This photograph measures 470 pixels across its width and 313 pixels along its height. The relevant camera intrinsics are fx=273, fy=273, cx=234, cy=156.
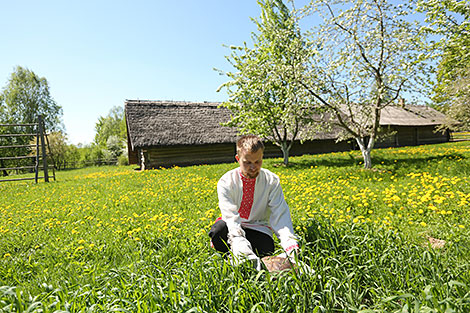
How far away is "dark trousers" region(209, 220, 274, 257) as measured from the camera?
8.72 ft

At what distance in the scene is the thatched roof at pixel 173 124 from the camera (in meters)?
16.9

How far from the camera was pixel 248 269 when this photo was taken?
2127 millimetres

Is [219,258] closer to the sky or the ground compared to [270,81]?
closer to the ground

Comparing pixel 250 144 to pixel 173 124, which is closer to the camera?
pixel 250 144

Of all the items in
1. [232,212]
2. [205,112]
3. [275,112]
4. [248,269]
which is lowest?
[248,269]

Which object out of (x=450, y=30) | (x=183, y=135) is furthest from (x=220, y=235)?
(x=183, y=135)

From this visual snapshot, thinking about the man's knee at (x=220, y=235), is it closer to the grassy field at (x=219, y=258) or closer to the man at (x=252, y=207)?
the man at (x=252, y=207)

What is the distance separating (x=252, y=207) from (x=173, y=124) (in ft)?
52.6

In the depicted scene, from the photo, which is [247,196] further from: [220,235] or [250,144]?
[250,144]

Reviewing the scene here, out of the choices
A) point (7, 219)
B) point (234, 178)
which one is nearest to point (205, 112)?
point (7, 219)

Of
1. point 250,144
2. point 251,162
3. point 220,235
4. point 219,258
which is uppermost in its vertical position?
point 250,144

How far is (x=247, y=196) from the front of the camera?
9.25 ft

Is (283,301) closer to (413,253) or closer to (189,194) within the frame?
(413,253)

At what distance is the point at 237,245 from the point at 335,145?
21828mm
